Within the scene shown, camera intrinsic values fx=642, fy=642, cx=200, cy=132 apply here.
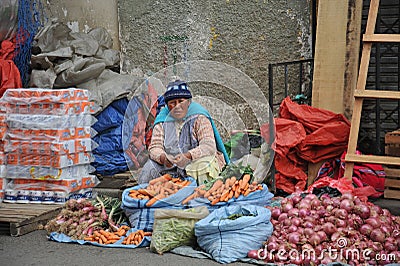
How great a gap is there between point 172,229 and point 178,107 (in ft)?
3.85

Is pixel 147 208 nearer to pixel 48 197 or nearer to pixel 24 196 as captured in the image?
pixel 48 197

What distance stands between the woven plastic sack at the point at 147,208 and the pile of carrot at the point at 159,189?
47mm

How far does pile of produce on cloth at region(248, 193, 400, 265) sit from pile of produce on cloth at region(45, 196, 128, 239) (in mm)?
1442

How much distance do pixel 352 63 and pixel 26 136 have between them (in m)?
3.24

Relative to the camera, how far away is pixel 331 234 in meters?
4.73

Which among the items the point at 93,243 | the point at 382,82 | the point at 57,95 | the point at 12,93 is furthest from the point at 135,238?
the point at 382,82

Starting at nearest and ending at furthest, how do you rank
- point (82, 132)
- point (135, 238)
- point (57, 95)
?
point (135, 238)
point (57, 95)
point (82, 132)

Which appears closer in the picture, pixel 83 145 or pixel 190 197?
pixel 190 197

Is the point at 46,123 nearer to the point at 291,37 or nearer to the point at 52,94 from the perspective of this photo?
the point at 52,94

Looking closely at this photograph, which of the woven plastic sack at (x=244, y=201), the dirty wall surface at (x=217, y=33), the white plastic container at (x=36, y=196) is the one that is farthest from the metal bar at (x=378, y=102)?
the white plastic container at (x=36, y=196)

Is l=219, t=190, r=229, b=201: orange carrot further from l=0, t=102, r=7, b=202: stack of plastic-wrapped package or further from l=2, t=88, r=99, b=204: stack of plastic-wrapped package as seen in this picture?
l=0, t=102, r=7, b=202: stack of plastic-wrapped package

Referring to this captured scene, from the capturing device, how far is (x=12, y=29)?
7.68 m

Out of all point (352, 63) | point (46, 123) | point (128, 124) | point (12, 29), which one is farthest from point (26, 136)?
point (352, 63)

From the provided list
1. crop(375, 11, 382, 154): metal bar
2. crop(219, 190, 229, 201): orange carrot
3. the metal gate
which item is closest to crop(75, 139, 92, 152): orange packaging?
crop(219, 190, 229, 201): orange carrot
